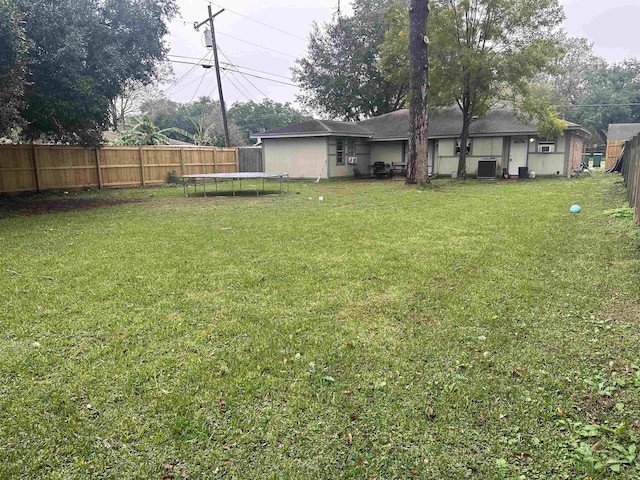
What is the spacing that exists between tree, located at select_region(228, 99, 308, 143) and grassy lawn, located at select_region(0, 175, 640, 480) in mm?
50399

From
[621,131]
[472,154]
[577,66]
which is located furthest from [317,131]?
[577,66]

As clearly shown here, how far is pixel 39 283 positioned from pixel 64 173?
491 inches

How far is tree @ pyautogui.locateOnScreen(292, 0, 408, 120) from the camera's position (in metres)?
27.7

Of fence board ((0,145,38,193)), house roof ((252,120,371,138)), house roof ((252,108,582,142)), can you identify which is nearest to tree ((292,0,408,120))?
house roof ((252,108,582,142))

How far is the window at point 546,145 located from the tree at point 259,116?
37.8 meters

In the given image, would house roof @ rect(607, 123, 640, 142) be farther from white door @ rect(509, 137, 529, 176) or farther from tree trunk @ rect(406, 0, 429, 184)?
tree trunk @ rect(406, 0, 429, 184)

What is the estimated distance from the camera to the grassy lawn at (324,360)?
2.03 meters

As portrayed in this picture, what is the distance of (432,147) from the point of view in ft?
69.5

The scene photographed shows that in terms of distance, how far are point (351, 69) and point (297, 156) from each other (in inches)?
423

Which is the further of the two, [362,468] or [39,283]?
[39,283]

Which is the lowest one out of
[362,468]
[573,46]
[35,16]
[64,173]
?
[362,468]

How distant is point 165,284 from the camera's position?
448 centimetres

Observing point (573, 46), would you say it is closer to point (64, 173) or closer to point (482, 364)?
point (64, 173)

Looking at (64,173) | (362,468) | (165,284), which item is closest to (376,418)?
(362,468)
